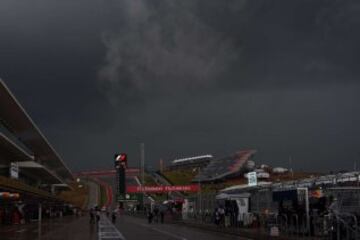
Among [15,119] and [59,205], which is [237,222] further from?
[59,205]

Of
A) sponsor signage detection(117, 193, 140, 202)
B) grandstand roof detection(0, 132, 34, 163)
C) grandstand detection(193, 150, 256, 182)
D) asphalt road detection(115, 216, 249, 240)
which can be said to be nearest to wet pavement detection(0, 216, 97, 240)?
asphalt road detection(115, 216, 249, 240)

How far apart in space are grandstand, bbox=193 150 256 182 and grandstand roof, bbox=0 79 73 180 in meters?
39.5

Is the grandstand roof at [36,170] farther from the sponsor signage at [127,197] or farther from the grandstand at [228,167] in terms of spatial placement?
the grandstand at [228,167]

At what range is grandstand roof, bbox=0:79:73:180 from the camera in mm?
79562

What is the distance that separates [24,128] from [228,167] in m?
81.1

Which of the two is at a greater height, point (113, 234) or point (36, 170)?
point (36, 170)

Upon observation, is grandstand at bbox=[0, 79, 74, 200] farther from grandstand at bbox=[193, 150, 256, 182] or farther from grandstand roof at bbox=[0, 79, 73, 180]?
grandstand at bbox=[193, 150, 256, 182]

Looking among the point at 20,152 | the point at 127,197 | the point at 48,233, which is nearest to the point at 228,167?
the point at 127,197

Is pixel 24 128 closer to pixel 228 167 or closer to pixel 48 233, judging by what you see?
pixel 48 233

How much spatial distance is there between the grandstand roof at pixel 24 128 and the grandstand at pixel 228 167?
39541 mm

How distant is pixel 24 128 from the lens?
100 metres

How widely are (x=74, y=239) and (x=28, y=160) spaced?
69518mm

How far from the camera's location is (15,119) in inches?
3632

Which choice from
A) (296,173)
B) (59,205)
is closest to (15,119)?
(59,205)
